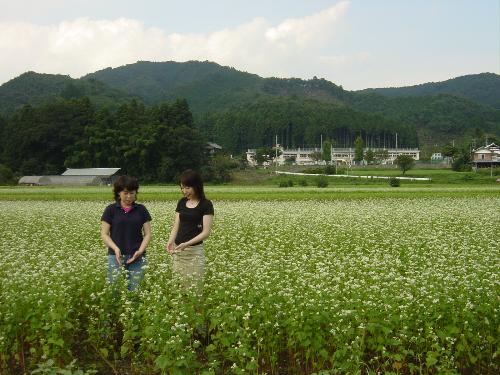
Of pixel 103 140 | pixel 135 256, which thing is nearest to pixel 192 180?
pixel 135 256

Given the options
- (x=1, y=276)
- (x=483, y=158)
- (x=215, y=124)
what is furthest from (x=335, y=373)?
(x=215, y=124)

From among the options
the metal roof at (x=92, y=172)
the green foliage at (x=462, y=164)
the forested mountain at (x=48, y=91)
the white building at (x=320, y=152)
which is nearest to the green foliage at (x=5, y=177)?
the metal roof at (x=92, y=172)

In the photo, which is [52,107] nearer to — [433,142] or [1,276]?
[1,276]

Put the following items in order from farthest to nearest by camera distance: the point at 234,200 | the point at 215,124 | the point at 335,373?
the point at 215,124 → the point at 234,200 → the point at 335,373

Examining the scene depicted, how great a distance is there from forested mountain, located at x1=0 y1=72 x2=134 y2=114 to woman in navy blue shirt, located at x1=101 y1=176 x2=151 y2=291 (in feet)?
399

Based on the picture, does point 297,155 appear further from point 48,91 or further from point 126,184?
point 126,184

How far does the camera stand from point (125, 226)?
8469mm

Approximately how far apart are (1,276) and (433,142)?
172982 millimetres

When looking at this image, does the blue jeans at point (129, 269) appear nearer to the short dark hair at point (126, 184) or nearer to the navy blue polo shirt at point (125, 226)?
the navy blue polo shirt at point (125, 226)

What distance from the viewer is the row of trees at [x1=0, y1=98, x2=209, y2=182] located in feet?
258

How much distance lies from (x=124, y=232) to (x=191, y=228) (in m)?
1.03

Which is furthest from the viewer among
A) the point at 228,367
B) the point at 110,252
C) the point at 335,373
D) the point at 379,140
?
the point at 379,140

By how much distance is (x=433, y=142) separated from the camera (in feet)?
557

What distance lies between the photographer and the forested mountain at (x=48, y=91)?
135 m
